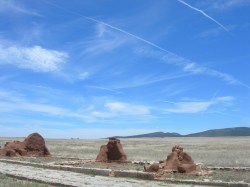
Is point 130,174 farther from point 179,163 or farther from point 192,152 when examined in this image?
point 192,152

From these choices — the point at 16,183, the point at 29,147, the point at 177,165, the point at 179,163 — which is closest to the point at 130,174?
the point at 177,165

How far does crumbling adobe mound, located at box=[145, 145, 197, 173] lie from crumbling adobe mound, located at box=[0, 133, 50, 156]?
18622 millimetres

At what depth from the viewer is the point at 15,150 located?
40469mm

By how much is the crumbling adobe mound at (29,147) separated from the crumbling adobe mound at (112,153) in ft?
27.5

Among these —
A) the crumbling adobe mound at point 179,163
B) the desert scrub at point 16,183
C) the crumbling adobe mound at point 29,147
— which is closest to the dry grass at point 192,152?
the crumbling adobe mound at point 29,147

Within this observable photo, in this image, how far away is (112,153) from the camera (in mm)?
35000

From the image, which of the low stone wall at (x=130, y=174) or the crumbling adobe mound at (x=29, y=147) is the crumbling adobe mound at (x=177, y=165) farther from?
the crumbling adobe mound at (x=29, y=147)

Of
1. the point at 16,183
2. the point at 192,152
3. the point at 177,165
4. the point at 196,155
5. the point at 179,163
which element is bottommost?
the point at 16,183

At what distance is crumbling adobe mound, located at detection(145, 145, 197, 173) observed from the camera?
77.0 feet

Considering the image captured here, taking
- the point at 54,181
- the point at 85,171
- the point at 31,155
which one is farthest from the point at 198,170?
the point at 31,155

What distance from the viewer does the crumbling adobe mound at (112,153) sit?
34500 millimetres

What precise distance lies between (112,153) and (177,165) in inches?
454

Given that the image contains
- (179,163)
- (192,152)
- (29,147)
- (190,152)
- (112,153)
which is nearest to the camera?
(179,163)

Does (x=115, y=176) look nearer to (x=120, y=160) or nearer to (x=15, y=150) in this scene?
(x=120, y=160)
